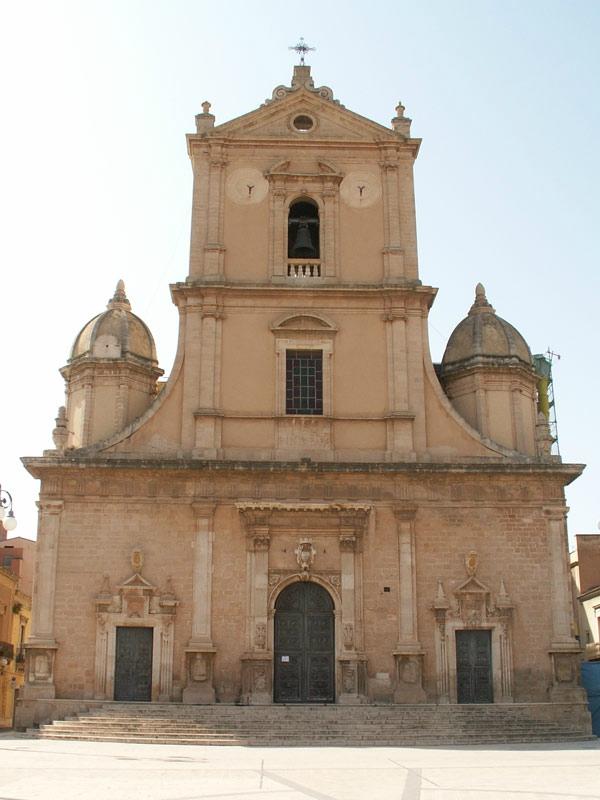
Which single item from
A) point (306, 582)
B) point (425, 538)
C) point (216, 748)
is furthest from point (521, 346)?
point (216, 748)

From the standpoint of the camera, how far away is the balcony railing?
2702cm

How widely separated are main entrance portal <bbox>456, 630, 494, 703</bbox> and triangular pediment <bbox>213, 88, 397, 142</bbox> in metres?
13.4

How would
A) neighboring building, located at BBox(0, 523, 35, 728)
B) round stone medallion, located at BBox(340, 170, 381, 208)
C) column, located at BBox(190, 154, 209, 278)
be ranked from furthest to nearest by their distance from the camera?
neighboring building, located at BBox(0, 523, 35, 728) → round stone medallion, located at BBox(340, 170, 381, 208) → column, located at BBox(190, 154, 209, 278)

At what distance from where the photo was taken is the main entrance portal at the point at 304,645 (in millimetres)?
23750

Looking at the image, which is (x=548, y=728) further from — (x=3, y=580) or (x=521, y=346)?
(x=3, y=580)

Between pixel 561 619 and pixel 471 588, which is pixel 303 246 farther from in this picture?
pixel 561 619

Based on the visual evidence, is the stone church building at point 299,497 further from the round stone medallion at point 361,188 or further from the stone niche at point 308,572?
the round stone medallion at point 361,188

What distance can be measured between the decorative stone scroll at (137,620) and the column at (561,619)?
887 cm

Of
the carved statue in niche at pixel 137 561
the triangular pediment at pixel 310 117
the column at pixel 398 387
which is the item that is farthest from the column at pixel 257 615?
the triangular pediment at pixel 310 117

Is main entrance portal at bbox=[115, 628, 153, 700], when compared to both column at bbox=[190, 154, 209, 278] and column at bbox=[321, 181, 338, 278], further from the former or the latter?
column at bbox=[321, 181, 338, 278]

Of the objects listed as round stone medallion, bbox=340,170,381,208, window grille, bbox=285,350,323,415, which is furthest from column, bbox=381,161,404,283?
window grille, bbox=285,350,323,415

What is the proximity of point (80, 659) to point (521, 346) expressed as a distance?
1370cm

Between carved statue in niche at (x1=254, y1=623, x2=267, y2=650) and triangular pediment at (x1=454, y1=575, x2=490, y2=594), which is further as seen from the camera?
triangular pediment at (x1=454, y1=575, x2=490, y2=594)

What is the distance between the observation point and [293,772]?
47.5 ft
